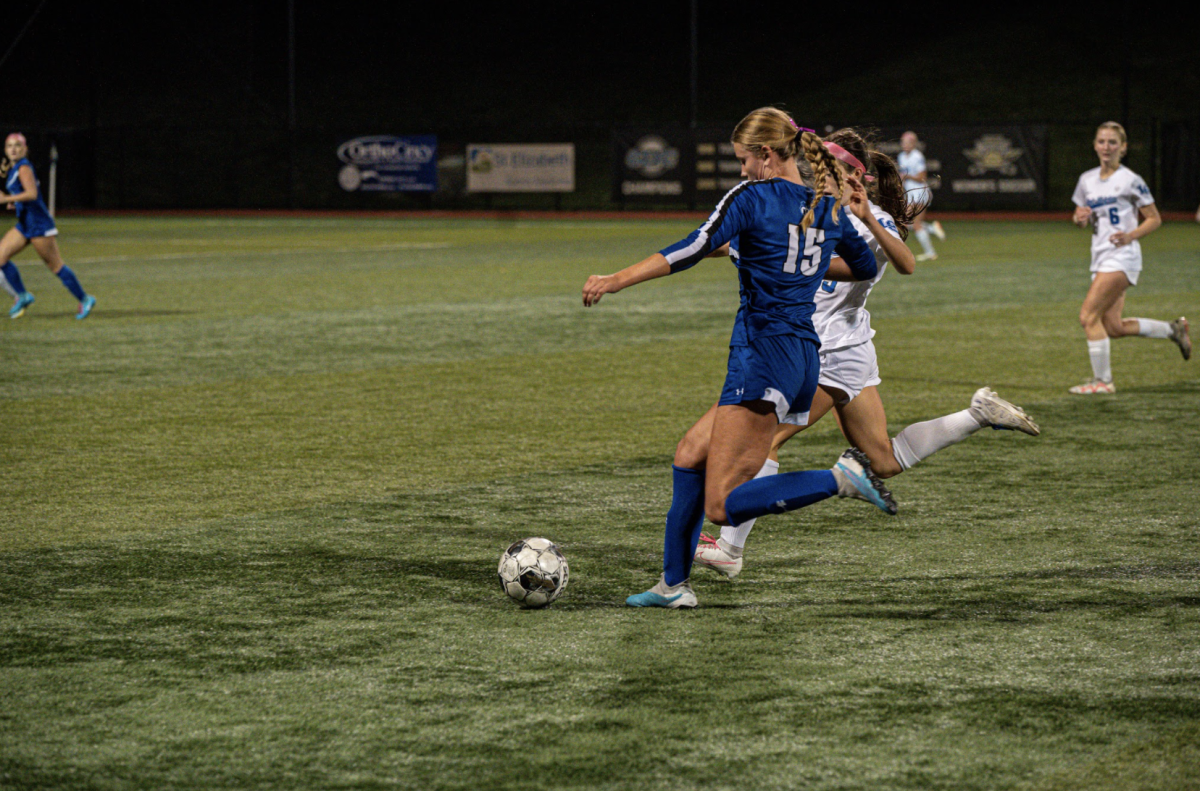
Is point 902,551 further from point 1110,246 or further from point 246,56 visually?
point 246,56

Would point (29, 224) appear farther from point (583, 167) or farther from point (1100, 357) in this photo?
point (583, 167)

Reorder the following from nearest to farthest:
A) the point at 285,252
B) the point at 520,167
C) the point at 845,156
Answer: the point at 845,156 < the point at 285,252 < the point at 520,167

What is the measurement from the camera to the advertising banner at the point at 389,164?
42719 millimetres

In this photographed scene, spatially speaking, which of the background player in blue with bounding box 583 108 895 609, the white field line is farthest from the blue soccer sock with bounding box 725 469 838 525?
the white field line

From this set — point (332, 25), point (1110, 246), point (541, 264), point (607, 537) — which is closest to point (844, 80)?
point (332, 25)

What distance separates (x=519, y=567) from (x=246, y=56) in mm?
72019

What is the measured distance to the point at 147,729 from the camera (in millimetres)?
4250

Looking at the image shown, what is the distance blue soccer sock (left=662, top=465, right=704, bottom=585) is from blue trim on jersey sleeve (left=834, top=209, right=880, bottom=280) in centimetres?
93

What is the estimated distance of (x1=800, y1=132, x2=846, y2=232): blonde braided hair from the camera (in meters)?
5.01

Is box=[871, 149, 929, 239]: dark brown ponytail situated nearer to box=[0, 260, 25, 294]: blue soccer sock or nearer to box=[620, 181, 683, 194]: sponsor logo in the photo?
box=[0, 260, 25, 294]: blue soccer sock

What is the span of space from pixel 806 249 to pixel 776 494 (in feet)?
2.77

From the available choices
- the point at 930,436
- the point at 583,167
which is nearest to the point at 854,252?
the point at 930,436

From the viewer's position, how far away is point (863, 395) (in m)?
6.14

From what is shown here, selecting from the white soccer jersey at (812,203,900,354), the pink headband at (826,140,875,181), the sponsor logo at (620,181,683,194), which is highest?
the sponsor logo at (620,181,683,194)
